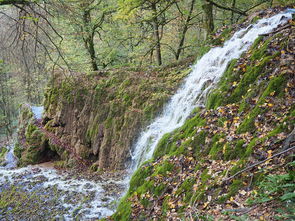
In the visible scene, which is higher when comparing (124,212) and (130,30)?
(130,30)

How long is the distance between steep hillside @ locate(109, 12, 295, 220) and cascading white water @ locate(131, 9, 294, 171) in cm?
62

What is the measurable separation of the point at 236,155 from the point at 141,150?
4.45 meters

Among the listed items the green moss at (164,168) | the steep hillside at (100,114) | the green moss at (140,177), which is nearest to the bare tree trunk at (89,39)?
the steep hillside at (100,114)

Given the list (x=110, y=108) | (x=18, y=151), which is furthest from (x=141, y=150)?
(x=18, y=151)

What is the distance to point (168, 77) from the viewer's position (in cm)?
930

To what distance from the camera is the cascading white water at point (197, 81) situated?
6.23 m

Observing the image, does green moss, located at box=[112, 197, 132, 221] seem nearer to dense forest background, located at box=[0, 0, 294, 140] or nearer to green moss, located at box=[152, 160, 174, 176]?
green moss, located at box=[152, 160, 174, 176]

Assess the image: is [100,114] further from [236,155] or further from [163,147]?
[236,155]

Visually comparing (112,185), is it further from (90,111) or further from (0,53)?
(0,53)

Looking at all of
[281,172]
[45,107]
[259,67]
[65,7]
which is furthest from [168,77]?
[45,107]

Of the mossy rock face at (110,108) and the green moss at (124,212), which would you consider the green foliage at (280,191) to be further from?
the mossy rock face at (110,108)

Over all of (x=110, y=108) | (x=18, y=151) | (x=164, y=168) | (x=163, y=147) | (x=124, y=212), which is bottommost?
(x=124, y=212)

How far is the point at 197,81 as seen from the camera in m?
7.15

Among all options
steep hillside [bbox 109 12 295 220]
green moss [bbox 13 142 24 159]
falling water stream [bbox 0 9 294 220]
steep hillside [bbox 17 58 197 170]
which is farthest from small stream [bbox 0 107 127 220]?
steep hillside [bbox 109 12 295 220]
